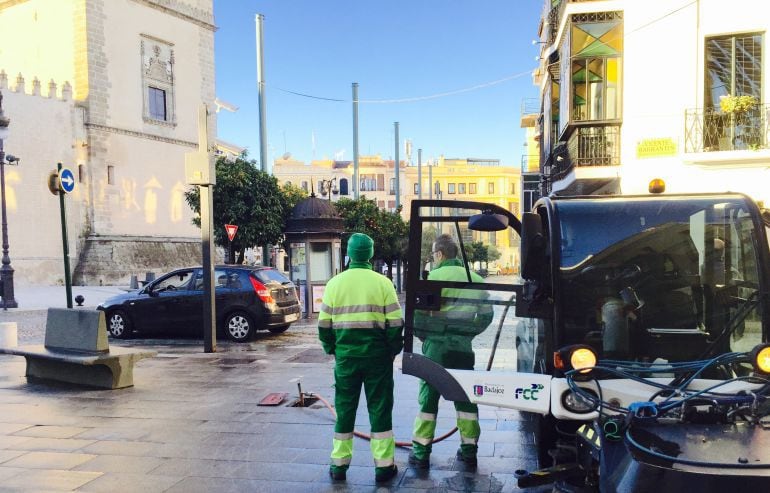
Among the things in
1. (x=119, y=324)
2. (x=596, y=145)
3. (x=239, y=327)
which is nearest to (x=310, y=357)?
(x=239, y=327)

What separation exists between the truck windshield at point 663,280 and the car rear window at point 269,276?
30.7 ft

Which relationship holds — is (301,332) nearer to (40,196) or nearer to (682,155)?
(682,155)

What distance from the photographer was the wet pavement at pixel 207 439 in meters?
4.55

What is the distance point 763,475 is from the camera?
259cm

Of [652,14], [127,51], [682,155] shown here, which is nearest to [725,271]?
[682,155]

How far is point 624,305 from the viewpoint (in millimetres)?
3787

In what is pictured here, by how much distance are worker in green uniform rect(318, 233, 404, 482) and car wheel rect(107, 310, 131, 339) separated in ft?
31.8

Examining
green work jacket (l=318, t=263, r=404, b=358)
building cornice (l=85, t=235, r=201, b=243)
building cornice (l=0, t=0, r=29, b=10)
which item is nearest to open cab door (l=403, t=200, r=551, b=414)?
green work jacket (l=318, t=263, r=404, b=358)

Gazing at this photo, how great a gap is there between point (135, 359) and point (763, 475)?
697 cm

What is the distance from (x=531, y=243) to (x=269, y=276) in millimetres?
9633

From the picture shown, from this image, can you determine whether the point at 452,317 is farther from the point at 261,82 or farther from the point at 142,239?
the point at 142,239

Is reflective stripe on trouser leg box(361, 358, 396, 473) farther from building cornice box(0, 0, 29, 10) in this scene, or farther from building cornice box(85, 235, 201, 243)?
building cornice box(0, 0, 29, 10)

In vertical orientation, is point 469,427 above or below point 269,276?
below

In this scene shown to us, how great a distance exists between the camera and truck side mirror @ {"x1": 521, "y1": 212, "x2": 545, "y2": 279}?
3.79 metres
